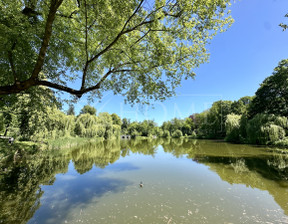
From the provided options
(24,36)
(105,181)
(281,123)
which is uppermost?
(24,36)

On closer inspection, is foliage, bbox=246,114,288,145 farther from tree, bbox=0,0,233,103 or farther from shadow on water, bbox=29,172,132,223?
shadow on water, bbox=29,172,132,223

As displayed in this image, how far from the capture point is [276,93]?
72.2 ft

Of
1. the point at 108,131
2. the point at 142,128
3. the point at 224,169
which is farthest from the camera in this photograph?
the point at 142,128

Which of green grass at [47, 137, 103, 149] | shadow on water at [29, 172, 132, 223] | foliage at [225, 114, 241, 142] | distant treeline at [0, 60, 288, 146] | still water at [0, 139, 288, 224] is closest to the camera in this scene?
still water at [0, 139, 288, 224]

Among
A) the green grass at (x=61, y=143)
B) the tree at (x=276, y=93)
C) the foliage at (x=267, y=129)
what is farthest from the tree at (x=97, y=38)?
the tree at (x=276, y=93)

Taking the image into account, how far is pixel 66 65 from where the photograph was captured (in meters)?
6.46

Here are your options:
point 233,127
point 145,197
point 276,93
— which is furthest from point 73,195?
point 276,93

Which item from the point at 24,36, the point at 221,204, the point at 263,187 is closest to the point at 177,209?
the point at 221,204

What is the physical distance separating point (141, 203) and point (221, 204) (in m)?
2.50

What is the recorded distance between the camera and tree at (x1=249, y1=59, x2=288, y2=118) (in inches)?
813

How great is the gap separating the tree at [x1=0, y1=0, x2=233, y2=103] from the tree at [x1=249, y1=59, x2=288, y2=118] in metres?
23.3

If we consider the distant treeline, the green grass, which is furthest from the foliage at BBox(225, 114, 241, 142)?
the green grass

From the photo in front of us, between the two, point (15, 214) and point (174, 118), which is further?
point (174, 118)

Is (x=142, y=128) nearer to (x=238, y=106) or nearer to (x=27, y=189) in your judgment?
(x=238, y=106)
